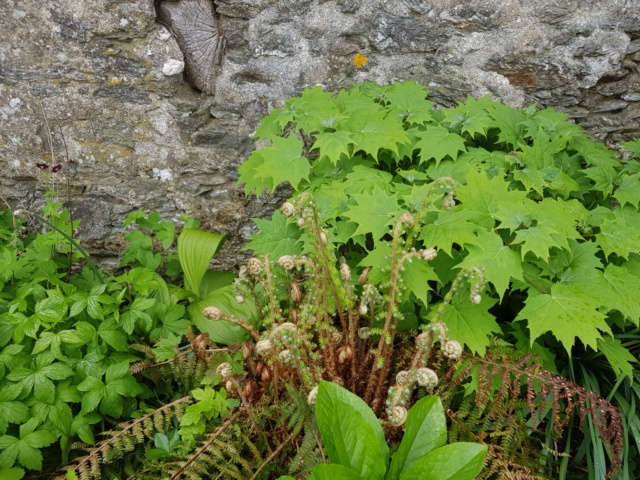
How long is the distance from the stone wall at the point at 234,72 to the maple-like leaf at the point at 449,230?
49.8 inches

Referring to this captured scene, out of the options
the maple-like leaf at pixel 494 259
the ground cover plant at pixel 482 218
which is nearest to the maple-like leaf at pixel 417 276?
the ground cover plant at pixel 482 218

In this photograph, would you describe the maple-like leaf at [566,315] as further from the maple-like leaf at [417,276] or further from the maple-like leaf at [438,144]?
the maple-like leaf at [438,144]

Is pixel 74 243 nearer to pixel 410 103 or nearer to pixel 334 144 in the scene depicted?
pixel 334 144

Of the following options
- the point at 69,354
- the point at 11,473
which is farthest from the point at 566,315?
the point at 11,473

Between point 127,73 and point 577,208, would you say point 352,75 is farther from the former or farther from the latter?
point 577,208

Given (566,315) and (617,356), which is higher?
(566,315)

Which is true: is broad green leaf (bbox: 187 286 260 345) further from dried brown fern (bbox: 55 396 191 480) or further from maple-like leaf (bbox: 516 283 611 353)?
maple-like leaf (bbox: 516 283 611 353)

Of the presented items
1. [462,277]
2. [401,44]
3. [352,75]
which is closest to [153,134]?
[352,75]

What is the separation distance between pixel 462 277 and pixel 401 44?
1.60 m

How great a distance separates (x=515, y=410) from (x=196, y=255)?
1614mm

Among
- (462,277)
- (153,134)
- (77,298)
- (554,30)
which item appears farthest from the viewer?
(153,134)

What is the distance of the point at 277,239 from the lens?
87.0 inches

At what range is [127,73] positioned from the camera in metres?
2.86

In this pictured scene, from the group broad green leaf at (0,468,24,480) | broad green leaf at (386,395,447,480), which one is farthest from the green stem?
broad green leaf at (386,395,447,480)
